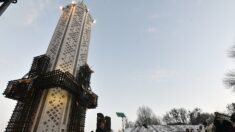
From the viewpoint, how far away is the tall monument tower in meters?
13.6

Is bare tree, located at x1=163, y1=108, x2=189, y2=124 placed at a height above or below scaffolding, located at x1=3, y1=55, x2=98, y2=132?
above

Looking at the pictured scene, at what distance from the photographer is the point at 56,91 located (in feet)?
49.3

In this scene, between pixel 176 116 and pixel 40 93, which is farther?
pixel 176 116

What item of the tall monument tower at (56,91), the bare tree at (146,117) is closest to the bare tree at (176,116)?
the bare tree at (146,117)

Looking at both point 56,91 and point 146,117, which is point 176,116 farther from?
point 56,91

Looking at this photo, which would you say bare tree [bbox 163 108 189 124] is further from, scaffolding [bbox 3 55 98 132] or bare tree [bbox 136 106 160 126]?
scaffolding [bbox 3 55 98 132]

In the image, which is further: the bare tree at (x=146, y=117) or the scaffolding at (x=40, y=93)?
the bare tree at (x=146, y=117)

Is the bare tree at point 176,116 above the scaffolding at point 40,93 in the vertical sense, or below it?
above

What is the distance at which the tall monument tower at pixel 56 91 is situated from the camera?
13641 mm

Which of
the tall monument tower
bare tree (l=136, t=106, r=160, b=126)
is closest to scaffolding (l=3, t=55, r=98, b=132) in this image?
the tall monument tower

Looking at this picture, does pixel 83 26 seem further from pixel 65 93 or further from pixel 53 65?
pixel 65 93

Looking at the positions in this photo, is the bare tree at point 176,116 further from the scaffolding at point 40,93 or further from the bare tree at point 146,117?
the scaffolding at point 40,93

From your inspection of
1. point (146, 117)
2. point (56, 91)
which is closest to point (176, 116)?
point (146, 117)

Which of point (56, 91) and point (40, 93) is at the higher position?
point (56, 91)
